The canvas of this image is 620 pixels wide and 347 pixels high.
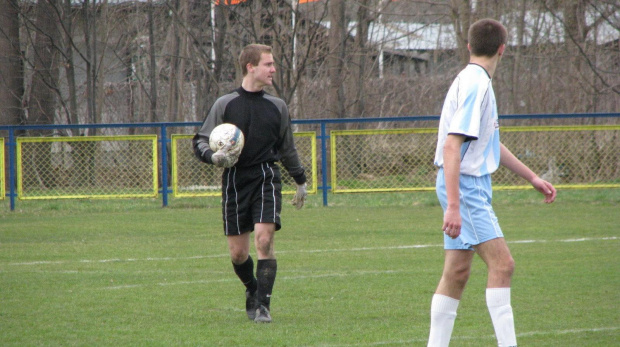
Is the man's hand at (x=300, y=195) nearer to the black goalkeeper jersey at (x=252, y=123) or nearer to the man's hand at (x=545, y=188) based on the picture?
the black goalkeeper jersey at (x=252, y=123)

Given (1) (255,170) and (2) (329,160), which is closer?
(1) (255,170)

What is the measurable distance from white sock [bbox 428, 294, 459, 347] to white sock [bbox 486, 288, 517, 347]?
0.21 metres

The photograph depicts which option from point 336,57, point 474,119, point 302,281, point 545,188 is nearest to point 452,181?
point 474,119

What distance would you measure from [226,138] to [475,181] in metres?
2.17

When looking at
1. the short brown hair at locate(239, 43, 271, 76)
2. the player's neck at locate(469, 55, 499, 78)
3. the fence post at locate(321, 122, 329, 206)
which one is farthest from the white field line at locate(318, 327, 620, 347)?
the fence post at locate(321, 122, 329, 206)

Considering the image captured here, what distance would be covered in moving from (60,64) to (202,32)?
3.66m

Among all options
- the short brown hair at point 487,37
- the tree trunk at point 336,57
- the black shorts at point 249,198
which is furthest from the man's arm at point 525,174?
the tree trunk at point 336,57

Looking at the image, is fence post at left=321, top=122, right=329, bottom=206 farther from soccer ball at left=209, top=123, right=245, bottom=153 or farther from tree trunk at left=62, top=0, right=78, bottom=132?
soccer ball at left=209, top=123, right=245, bottom=153

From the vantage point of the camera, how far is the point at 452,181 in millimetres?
3994

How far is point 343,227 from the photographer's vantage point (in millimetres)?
12242

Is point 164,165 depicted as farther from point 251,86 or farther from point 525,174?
point 525,174

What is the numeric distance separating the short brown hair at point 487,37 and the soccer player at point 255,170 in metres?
2.13

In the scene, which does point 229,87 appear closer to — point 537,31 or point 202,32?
point 202,32

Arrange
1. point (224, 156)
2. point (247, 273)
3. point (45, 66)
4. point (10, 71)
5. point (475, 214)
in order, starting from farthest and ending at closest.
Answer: point (10, 71), point (45, 66), point (247, 273), point (224, 156), point (475, 214)
